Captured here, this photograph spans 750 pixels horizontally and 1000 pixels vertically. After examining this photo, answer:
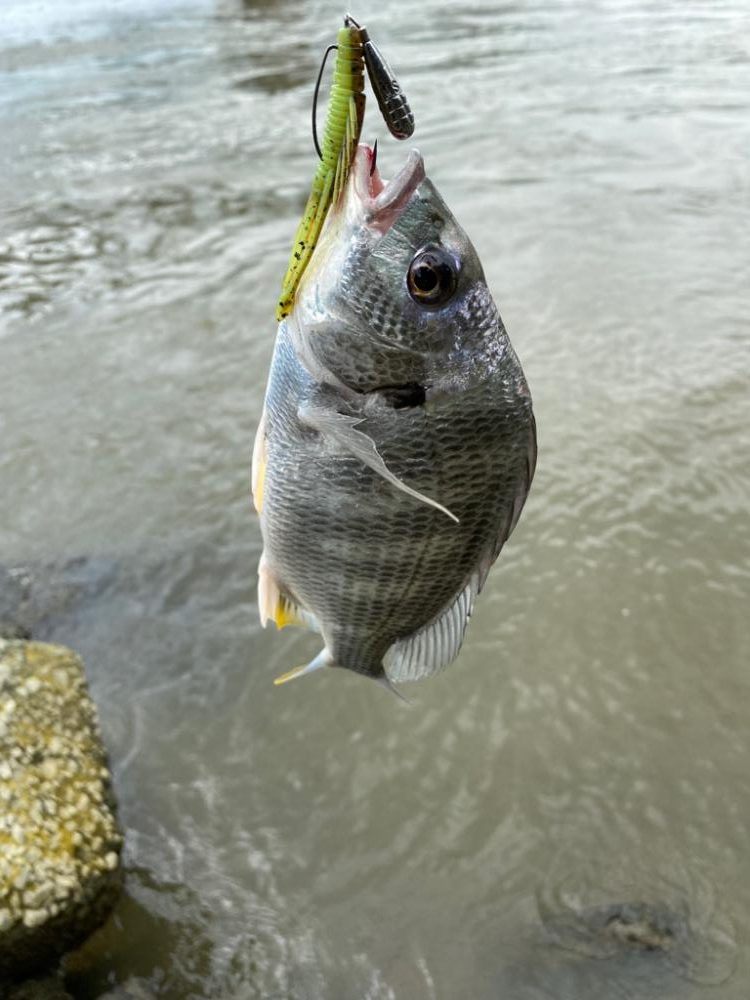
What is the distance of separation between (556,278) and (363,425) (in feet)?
18.0

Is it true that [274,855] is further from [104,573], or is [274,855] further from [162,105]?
[162,105]

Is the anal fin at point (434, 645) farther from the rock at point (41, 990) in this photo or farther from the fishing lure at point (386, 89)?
the rock at point (41, 990)

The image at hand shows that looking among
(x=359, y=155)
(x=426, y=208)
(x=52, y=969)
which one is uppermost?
(x=359, y=155)

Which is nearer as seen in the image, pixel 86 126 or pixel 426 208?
pixel 426 208

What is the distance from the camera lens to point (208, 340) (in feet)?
20.7

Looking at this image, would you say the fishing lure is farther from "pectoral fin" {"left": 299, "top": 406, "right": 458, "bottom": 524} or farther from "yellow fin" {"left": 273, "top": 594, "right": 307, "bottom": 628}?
"yellow fin" {"left": 273, "top": 594, "right": 307, "bottom": 628}

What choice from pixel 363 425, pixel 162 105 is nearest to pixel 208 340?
pixel 363 425

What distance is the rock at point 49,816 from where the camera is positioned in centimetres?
265

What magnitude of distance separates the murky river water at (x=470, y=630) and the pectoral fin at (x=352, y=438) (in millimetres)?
2043

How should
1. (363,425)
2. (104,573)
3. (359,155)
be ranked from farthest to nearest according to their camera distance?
(104,573) < (363,425) < (359,155)

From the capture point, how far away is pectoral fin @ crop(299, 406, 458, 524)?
159 cm

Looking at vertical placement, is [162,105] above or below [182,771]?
above

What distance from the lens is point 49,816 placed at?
2.86m

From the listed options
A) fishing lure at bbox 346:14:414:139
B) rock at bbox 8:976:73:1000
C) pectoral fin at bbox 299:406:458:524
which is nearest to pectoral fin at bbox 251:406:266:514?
pectoral fin at bbox 299:406:458:524
